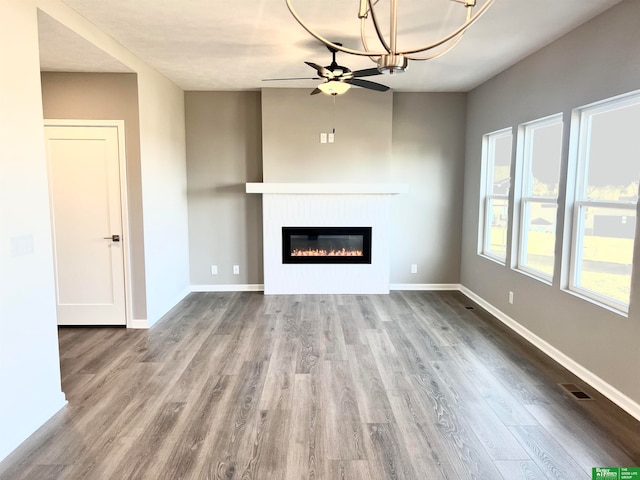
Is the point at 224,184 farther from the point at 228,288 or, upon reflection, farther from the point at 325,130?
the point at 325,130

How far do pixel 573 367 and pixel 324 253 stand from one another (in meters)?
3.24

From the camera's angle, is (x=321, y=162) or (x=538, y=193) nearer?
(x=538, y=193)

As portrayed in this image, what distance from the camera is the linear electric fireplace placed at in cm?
549

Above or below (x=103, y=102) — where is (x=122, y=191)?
below

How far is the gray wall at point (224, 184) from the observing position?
5445mm

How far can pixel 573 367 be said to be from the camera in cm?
313

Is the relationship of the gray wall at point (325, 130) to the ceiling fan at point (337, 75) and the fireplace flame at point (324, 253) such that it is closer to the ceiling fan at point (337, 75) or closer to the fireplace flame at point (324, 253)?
the fireplace flame at point (324, 253)

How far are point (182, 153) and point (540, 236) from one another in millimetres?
4440

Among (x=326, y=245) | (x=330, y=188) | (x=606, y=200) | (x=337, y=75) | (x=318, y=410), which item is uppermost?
(x=337, y=75)

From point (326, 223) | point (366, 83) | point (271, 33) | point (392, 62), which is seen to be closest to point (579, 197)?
point (366, 83)

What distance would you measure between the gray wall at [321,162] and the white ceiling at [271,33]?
0.95 metres

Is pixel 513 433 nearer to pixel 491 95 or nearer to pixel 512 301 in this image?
pixel 512 301

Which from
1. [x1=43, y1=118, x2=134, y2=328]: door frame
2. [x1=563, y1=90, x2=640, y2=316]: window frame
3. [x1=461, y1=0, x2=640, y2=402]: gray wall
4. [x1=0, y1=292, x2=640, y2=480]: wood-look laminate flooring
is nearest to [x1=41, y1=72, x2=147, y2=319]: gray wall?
[x1=43, y1=118, x2=134, y2=328]: door frame

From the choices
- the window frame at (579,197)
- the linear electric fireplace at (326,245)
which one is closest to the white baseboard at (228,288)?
the linear electric fireplace at (326,245)
